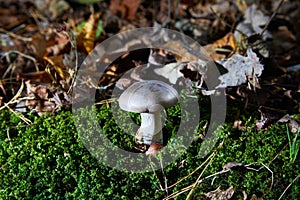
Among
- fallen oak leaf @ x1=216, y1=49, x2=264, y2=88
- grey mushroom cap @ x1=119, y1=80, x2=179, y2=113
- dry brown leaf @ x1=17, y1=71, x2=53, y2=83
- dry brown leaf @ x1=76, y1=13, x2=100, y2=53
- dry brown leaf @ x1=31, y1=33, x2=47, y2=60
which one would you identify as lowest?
dry brown leaf @ x1=17, y1=71, x2=53, y2=83

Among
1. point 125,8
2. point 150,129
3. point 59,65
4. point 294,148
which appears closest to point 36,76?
point 59,65

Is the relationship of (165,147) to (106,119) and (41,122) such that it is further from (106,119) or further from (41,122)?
(41,122)

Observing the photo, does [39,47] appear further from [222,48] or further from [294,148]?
[294,148]

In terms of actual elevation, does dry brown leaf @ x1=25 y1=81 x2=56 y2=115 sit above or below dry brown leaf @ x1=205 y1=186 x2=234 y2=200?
above

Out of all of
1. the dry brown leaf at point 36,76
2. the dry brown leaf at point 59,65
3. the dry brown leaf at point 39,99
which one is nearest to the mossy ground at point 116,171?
the dry brown leaf at point 39,99

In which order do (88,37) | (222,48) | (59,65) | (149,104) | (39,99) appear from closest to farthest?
(149,104)
(39,99)
(59,65)
(222,48)
(88,37)

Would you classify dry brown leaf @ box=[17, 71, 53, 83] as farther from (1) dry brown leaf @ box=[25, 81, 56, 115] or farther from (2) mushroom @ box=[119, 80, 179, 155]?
(2) mushroom @ box=[119, 80, 179, 155]

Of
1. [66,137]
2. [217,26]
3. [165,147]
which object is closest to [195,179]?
[165,147]

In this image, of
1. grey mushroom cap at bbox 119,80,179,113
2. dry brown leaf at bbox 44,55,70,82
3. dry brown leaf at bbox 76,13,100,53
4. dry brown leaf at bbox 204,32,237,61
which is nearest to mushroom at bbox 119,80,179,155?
grey mushroom cap at bbox 119,80,179,113
